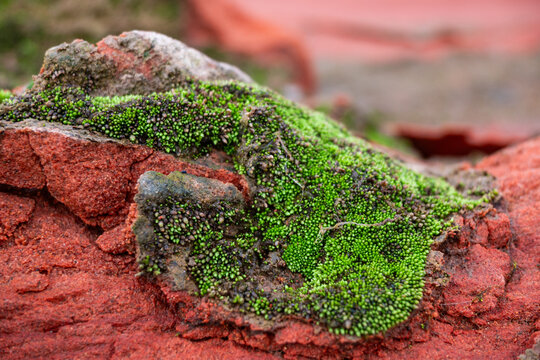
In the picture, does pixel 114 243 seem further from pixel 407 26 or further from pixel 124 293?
pixel 407 26

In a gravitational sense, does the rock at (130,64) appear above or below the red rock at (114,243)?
above

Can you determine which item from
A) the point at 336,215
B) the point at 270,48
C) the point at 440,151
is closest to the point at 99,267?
the point at 336,215

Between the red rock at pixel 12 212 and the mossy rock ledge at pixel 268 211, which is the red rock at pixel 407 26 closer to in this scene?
the mossy rock ledge at pixel 268 211

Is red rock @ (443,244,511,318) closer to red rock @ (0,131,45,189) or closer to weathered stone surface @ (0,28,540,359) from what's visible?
weathered stone surface @ (0,28,540,359)

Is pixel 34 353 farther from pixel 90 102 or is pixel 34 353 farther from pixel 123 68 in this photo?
pixel 123 68

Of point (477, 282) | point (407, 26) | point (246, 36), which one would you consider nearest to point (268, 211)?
point (477, 282)

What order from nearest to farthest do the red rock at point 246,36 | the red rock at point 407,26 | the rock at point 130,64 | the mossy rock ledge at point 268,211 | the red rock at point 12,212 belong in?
the mossy rock ledge at point 268,211 < the red rock at point 12,212 < the rock at point 130,64 < the red rock at point 246,36 < the red rock at point 407,26

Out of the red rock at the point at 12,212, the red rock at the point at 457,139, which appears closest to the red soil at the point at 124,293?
the red rock at the point at 12,212
